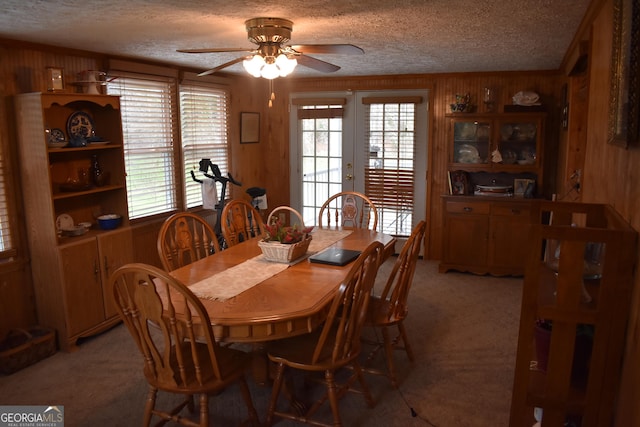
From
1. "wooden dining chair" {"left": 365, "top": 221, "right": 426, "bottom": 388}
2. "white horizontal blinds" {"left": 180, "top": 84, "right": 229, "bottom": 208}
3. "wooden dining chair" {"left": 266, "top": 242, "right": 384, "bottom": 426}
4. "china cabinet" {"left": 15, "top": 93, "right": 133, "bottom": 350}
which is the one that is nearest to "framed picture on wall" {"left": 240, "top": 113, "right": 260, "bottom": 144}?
"white horizontal blinds" {"left": 180, "top": 84, "right": 229, "bottom": 208}

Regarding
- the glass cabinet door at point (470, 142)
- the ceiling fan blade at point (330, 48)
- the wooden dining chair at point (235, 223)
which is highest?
the ceiling fan blade at point (330, 48)

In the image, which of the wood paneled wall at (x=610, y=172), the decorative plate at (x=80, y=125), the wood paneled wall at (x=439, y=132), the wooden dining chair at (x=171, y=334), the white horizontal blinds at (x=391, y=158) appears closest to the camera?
the wood paneled wall at (x=610, y=172)

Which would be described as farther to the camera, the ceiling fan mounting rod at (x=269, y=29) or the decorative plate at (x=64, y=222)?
the decorative plate at (x=64, y=222)

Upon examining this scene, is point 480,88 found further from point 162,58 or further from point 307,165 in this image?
point 162,58

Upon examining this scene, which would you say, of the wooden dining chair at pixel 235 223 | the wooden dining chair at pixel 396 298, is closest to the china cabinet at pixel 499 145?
the wooden dining chair at pixel 235 223

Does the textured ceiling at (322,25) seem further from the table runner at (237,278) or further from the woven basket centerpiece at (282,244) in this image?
the table runner at (237,278)

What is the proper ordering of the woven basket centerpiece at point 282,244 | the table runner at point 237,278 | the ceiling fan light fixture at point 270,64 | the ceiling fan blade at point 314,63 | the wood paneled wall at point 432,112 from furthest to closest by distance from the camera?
the wood paneled wall at point 432,112 < the ceiling fan blade at point 314,63 < the woven basket centerpiece at point 282,244 < the ceiling fan light fixture at point 270,64 < the table runner at point 237,278

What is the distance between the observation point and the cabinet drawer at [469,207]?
5.19 metres

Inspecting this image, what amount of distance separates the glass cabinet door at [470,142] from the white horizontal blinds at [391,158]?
496mm

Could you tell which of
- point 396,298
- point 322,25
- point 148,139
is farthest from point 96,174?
point 396,298

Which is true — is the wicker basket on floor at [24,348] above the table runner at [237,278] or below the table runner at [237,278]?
below

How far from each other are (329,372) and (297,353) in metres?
0.19

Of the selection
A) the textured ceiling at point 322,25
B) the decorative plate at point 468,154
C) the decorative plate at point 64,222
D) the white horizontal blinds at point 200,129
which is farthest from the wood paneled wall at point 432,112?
the decorative plate at point 64,222

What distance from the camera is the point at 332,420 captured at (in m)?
2.68
